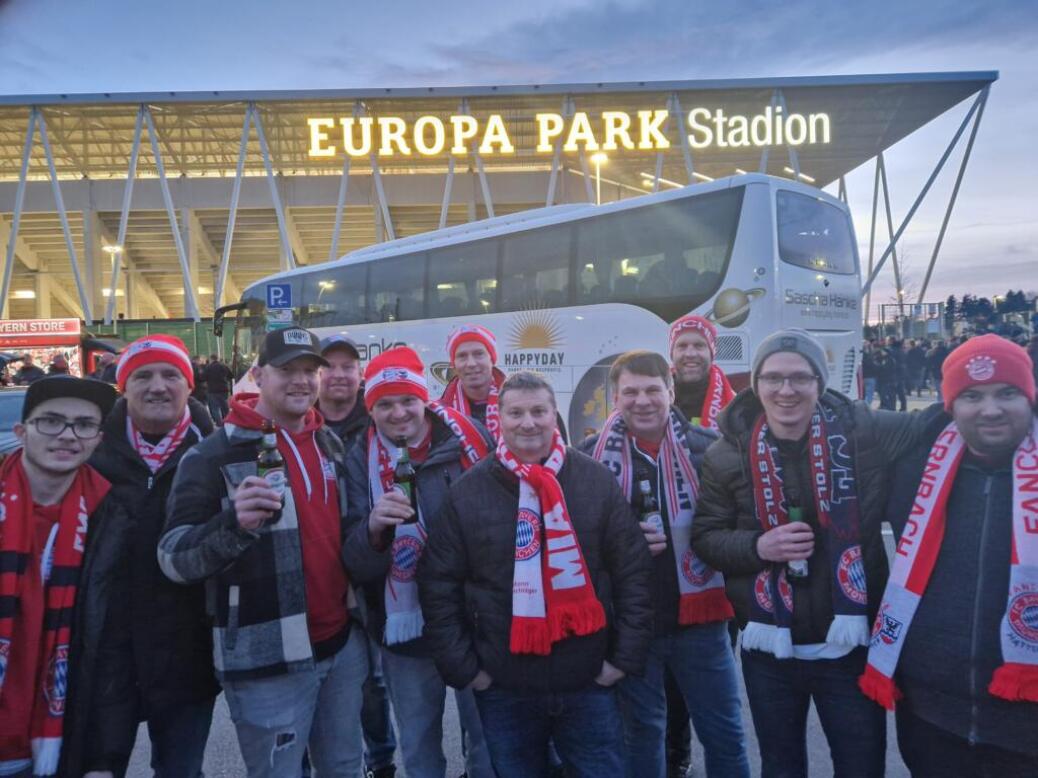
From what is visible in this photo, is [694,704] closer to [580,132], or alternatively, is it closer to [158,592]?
[158,592]

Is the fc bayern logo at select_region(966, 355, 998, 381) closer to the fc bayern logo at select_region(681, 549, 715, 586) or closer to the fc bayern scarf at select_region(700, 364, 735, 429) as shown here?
the fc bayern logo at select_region(681, 549, 715, 586)

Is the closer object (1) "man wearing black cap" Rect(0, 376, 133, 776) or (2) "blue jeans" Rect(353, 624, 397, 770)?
(1) "man wearing black cap" Rect(0, 376, 133, 776)

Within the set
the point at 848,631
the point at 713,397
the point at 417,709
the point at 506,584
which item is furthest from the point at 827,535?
the point at 713,397

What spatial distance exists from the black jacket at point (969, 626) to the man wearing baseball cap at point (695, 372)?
90.4 inches

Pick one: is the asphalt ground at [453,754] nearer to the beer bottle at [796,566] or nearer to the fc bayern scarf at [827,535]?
the fc bayern scarf at [827,535]

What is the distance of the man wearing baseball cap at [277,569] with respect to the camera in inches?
83.4

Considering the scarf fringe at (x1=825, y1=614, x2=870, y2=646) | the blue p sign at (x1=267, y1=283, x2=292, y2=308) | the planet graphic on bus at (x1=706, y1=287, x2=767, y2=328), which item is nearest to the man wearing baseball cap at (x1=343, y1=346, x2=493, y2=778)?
the scarf fringe at (x1=825, y1=614, x2=870, y2=646)

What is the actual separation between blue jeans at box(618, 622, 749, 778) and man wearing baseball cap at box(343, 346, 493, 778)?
672mm

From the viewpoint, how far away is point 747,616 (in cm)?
234

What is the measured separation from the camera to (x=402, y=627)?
254 centimetres

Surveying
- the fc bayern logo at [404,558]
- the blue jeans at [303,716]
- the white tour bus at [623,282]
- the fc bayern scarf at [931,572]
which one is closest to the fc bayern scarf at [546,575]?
the fc bayern logo at [404,558]

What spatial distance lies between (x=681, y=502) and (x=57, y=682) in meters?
2.27

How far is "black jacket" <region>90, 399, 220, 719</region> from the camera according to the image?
2.25 meters

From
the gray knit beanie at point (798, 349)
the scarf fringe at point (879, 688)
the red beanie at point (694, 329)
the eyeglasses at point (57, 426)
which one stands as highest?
the red beanie at point (694, 329)
